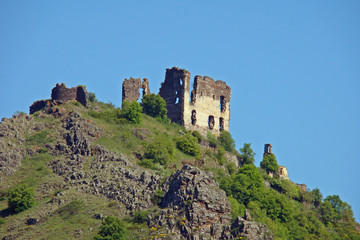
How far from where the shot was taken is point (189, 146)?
9569 cm

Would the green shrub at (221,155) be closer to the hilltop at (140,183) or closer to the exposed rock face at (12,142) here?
the hilltop at (140,183)

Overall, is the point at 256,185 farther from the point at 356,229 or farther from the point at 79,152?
the point at 79,152

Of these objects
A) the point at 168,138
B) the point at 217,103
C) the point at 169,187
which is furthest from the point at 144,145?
the point at 217,103

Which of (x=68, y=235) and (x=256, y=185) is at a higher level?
(x=256, y=185)

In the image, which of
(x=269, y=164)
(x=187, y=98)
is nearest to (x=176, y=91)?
(x=187, y=98)

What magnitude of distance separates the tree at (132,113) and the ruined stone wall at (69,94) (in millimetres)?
4715

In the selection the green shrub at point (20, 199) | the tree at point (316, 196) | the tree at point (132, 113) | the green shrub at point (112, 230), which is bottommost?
the green shrub at point (112, 230)

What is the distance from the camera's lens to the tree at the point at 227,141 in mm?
104812

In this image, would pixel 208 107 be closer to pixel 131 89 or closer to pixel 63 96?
pixel 131 89

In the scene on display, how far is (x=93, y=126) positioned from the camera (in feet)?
293

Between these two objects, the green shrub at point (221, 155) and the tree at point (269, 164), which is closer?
the green shrub at point (221, 155)

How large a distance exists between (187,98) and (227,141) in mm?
7733

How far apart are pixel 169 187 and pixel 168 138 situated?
59.5ft

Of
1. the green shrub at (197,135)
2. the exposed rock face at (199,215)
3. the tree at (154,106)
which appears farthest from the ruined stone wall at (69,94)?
the exposed rock face at (199,215)
